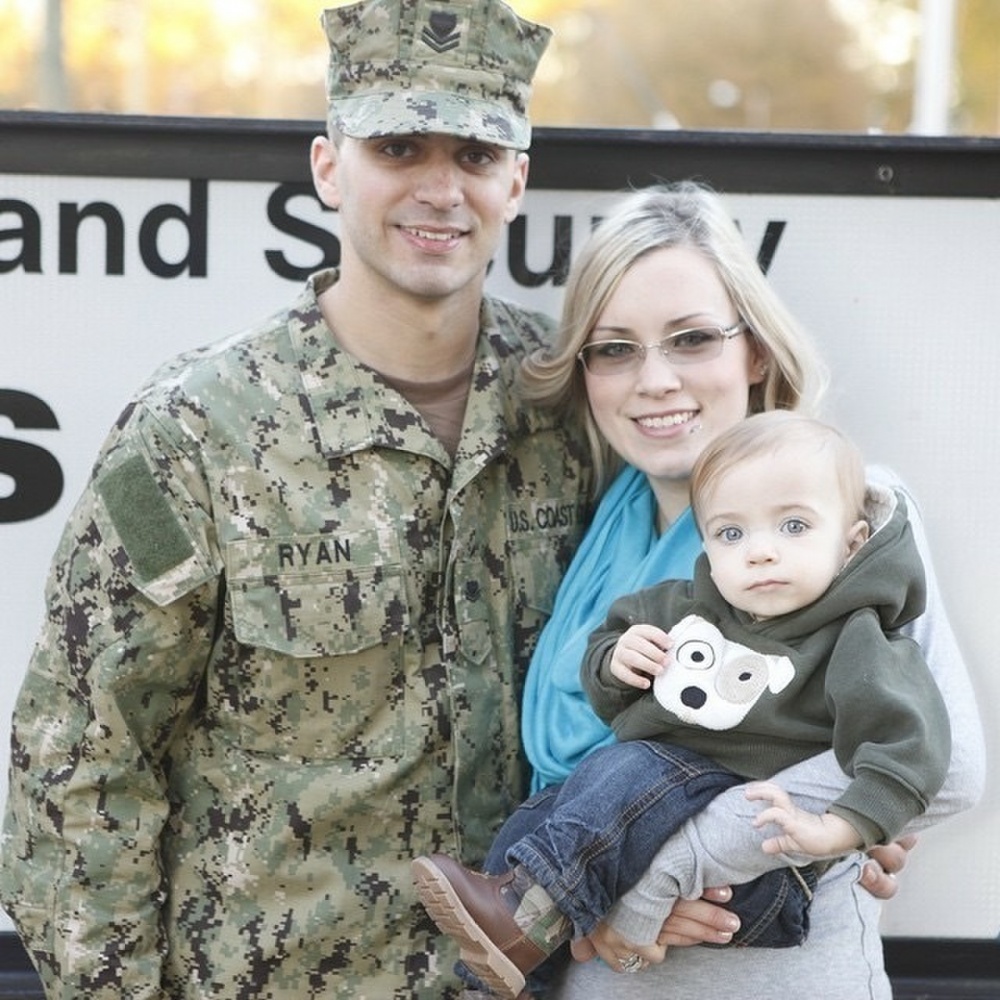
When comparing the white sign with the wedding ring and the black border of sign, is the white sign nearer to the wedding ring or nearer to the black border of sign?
A: the black border of sign

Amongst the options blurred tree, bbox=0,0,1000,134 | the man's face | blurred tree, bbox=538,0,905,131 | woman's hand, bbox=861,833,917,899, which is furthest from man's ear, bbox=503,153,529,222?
blurred tree, bbox=538,0,905,131

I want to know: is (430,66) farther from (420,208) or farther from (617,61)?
(617,61)

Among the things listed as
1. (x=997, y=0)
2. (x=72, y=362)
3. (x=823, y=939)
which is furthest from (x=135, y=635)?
(x=997, y=0)

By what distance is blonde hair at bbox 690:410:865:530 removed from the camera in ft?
7.36

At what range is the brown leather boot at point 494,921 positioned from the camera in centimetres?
225

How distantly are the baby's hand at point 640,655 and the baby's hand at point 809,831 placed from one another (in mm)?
252

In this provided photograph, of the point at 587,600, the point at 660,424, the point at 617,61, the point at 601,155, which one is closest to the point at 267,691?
the point at 587,600

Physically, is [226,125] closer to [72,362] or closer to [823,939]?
[72,362]

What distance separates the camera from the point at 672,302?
2.58 meters

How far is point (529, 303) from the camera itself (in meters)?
2.93

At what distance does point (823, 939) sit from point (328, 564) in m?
0.90

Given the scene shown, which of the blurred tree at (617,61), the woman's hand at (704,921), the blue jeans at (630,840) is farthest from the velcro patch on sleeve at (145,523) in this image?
the blurred tree at (617,61)

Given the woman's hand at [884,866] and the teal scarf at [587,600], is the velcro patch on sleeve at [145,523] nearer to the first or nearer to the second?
the teal scarf at [587,600]

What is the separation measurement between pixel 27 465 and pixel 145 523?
48 centimetres
